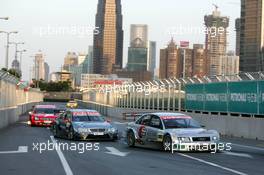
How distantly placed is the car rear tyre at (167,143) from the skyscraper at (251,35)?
116 meters

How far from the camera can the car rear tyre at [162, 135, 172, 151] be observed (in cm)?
1939

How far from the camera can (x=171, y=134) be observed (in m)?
19.3

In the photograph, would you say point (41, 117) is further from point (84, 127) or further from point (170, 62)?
point (170, 62)

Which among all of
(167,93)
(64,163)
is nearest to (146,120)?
(64,163)

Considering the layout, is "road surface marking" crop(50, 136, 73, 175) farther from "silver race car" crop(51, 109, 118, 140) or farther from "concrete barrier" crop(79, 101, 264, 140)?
"concrete barrier" crop(79, 101, 264, 140)

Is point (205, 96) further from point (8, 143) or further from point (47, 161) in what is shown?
point (47, 161)

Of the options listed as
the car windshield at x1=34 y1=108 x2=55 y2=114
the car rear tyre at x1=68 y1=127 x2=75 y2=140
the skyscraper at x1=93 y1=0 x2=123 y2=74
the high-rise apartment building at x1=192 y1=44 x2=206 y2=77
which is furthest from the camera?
the skyscraper at x1=93 y1=0 x2=123 y2=74

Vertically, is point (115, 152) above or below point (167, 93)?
below

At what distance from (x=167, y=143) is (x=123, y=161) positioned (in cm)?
362

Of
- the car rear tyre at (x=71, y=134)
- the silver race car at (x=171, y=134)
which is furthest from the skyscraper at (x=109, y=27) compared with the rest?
the silver race car at (x=171, y=134)

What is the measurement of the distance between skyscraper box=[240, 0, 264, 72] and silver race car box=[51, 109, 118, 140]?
110 m

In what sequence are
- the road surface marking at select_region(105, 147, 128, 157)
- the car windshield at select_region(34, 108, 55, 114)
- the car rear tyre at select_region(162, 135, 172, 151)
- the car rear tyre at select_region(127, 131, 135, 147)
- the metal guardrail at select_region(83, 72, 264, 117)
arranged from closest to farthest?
the road surface marking at select_region(105, 147, 128, 157) < the car rear tyre at select_region(162, 135, 172, 151) < the car rear tyre at select_region(127, 131, 135, 147) < the metal guardrail at select_region(83, 72, 264, 117) < the car windshield at select_region(34, 108, 55, 114)

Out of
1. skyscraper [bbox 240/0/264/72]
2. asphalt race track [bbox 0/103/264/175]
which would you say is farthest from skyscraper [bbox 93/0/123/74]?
asphalt race track [bbox 0/103/264/175]

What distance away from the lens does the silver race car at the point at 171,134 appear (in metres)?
19.1
